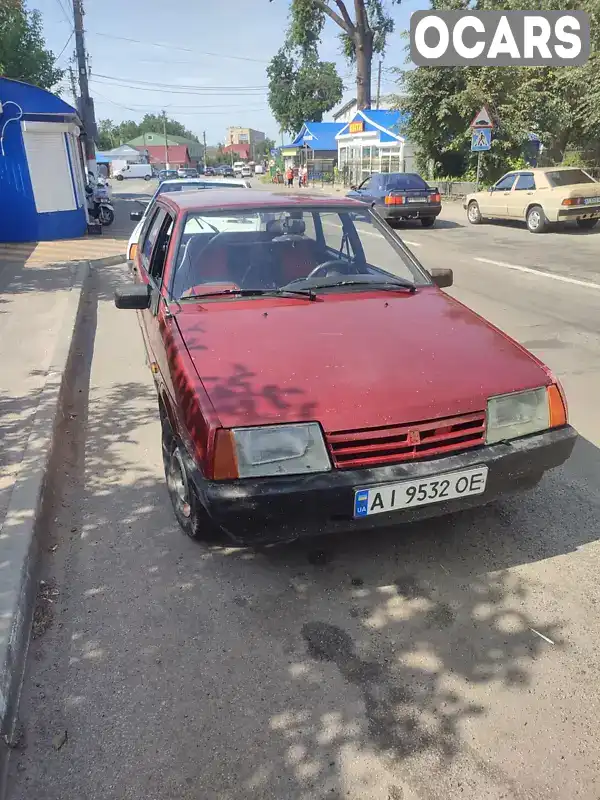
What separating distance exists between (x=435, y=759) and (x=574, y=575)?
4.24ft

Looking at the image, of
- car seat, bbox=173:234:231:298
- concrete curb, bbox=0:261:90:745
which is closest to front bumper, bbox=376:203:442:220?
concrete curb, bbox=0:261:90:745

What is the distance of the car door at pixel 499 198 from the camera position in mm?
16984

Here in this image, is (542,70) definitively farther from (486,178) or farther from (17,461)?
(17,461)

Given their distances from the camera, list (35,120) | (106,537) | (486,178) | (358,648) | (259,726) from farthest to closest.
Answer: (486,178), (35,120), (106,537), (358,648), (259,726)

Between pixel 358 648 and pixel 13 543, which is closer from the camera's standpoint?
pixel 358 648

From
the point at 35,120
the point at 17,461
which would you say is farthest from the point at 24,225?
the point at 17,461

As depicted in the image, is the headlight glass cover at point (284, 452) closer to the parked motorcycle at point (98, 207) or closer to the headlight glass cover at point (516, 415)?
the headlight glass cover at point (516, 415)

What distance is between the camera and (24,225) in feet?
47.6

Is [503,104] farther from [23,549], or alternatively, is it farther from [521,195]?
[23,549]

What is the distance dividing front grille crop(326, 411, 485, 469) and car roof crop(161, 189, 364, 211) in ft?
6.85

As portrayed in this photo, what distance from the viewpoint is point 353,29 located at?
36.8 meters

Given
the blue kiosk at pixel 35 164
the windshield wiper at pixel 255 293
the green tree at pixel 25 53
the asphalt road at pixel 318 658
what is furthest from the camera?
the green tree at pixel 25 53

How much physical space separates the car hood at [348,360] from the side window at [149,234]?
1517 millimetres

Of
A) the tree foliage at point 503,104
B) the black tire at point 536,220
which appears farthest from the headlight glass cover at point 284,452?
the tree foliage at point 503,104
